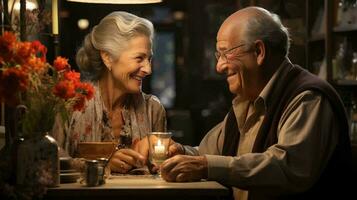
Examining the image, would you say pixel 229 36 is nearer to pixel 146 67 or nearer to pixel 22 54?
pixel 146 67

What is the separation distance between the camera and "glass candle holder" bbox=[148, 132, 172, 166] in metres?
2.62

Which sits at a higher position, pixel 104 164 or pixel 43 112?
pixel 43 112

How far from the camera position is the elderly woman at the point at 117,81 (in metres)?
3.32

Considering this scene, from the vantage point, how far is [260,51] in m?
3.05

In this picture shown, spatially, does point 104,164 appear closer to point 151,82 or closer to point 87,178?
point 87,178

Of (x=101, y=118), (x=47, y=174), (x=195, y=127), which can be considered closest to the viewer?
(x=47, y=174)

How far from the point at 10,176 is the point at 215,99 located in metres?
5.60

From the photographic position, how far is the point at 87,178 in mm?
2346

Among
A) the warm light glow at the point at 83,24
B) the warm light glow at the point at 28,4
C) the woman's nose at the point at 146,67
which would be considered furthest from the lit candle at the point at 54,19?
the warm light glow at the point at 83,24

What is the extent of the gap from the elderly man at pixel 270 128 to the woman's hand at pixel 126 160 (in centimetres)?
22

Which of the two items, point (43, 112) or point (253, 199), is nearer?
point (43, 112)

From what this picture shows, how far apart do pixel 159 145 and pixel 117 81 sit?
0.85 metres

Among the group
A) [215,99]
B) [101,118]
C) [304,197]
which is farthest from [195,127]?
[304,197]

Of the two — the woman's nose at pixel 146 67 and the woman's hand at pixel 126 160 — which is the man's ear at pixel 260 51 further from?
the woman's hand at pixel 126 160
